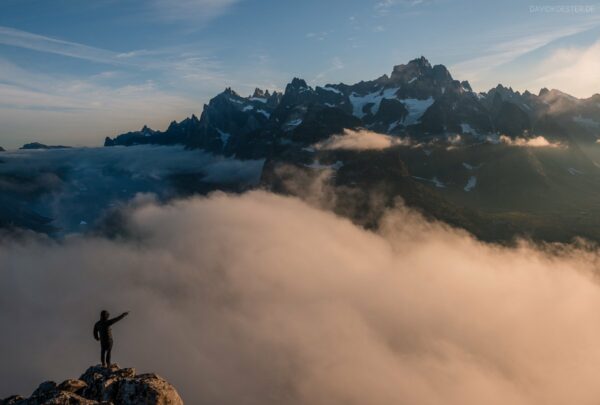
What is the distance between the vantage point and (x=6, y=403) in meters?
28.5

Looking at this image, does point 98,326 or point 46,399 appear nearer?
point 46,399

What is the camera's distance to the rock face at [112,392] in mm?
26062

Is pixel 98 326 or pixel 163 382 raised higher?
pixel 98 326

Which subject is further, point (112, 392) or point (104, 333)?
point (104, 333)

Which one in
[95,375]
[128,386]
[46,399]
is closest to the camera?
[46,399]

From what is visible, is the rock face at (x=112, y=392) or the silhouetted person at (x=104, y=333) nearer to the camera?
the rock face at (x=112, y=392)

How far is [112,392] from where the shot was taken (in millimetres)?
28500

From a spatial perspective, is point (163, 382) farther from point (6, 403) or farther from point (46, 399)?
point (6, 403)

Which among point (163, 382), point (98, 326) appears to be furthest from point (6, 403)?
point (163, 382)

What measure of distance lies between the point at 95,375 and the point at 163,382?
6.11 m

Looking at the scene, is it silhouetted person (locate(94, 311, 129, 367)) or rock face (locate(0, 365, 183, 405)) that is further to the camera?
silhouetted person (locate(94, 311, 129, 367))

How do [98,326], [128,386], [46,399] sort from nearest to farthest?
[46,399] → [128,386] → [98,326]

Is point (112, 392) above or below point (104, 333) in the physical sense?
below

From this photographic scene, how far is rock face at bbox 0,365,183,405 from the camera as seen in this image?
26.1m
